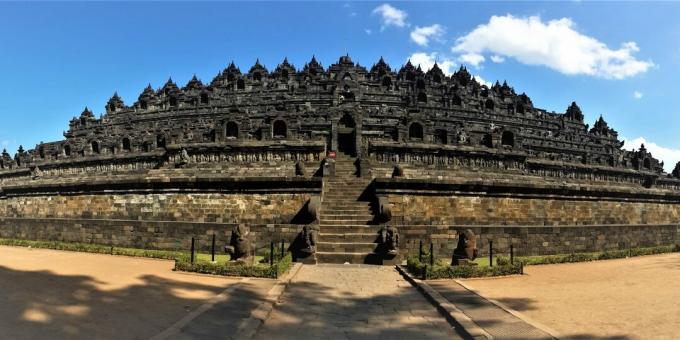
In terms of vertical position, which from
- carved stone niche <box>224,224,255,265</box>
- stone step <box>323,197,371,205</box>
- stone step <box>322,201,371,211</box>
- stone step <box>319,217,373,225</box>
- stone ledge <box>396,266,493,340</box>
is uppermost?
stone step <box>323,197,371,205</box>

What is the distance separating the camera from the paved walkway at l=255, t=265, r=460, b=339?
6.32m

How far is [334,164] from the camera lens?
795 inches

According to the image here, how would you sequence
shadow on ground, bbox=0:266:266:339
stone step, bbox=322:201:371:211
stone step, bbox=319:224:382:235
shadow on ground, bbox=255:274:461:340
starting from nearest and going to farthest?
shadow on ground, bbox=0:266:266:339 → shadow on ground, bbox=255:274:461:340 → stone step, bbox=319:224:382:235 → stone step, bbox=322:201:371:211

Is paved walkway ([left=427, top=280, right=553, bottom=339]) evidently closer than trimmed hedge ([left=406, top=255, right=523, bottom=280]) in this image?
Yes

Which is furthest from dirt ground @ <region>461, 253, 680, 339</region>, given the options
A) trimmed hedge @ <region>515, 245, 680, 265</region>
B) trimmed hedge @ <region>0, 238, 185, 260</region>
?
trimmed hedge @ <region>0, 238, 185, 260</region>

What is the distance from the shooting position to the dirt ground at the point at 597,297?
6141 mm

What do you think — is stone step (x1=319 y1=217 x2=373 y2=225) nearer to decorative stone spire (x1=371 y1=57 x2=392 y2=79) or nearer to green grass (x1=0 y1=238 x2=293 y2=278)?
green grass (x1=0 y1=238 x2=293 y2=278)

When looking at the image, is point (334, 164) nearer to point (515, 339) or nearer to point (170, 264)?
point (170, 264)

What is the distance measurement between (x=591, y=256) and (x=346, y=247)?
8986 millimetres

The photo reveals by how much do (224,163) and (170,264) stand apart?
35.1ft

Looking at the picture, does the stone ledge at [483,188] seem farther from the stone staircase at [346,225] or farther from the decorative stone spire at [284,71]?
the decorative stone spire at [284,71]

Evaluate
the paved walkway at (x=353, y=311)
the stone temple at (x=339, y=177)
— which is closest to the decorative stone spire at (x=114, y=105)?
the stone temple at (x=339, y=177)

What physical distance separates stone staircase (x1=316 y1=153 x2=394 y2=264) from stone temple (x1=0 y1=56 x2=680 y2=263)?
0.21ft

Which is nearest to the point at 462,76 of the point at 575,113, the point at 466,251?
the point at 575,113
